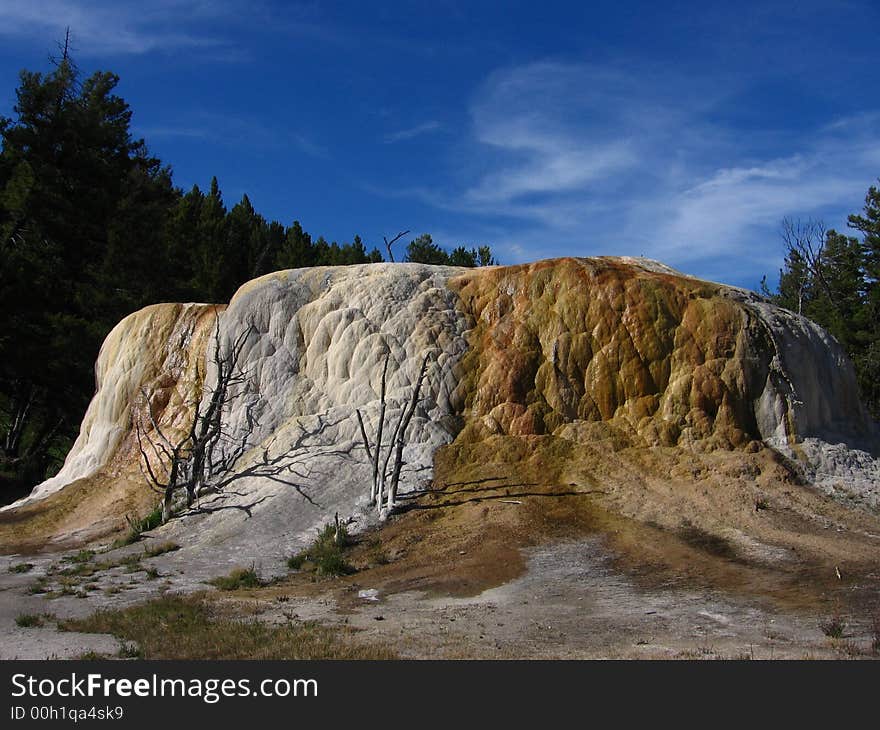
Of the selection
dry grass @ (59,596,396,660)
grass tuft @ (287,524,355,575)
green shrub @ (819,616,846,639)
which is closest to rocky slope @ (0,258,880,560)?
grass tuft @ (287,524,355,575)

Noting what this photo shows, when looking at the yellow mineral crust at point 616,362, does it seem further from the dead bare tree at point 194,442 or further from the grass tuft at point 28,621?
the grass tuft at point 28,621

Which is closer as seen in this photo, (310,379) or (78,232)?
(310,379)

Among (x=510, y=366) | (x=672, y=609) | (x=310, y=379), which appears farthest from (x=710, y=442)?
(x=310, y=379)

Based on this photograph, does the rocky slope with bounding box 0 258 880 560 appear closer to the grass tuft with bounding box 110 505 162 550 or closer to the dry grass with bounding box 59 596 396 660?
the grass tuft with bounding box 110 505 162 550

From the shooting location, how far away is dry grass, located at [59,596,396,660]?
9.07 meters

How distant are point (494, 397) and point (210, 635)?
10816mm

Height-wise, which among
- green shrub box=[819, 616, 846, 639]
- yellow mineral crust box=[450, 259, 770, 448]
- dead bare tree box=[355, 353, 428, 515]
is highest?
yellow mineral crust box=[450, 259, 770, 448]

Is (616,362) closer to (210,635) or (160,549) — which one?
(160,549)

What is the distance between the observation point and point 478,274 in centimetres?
2186

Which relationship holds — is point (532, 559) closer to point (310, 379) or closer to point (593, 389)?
point (593, 389)

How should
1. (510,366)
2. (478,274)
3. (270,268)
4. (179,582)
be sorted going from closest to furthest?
(179,582)
(510,366)
(478,274)
(270,268)

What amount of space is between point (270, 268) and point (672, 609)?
110 ft

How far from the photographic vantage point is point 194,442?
19031 millimetres

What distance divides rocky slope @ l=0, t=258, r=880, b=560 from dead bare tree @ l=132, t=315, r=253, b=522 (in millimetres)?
288
